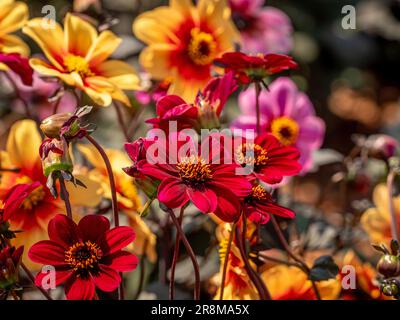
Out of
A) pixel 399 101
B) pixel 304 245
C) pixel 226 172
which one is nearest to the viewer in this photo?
pixel 226 172

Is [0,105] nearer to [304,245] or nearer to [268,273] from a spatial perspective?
[304,245]

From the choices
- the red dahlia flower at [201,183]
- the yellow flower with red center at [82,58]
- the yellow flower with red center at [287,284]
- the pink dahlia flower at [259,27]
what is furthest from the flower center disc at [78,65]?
the pink dahlia flower at [259,27]

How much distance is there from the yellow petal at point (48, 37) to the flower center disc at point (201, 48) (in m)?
0.18

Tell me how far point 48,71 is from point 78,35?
118 millimetres

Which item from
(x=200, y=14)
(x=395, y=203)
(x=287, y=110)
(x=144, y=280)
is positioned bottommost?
(x=144, y=280)

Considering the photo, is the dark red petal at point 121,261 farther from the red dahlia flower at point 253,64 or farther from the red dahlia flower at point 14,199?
the red dahlia flower at point 253,64

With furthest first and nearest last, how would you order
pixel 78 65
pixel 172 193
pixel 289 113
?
pixel 289 113, pixel 78 65, pixel 172 193

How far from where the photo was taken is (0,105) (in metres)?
1.37

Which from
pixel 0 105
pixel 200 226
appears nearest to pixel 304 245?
pixel 200 226

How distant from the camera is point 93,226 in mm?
711

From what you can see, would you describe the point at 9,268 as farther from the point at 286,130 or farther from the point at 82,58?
the point at 286,130

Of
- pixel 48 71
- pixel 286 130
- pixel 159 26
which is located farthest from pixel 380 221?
pixel 48 71

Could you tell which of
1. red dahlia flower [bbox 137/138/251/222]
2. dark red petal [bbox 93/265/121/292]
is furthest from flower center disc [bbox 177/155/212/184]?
dark red petal [bbox 93/265/121/292]

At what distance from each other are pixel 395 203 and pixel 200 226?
27 centimetres
